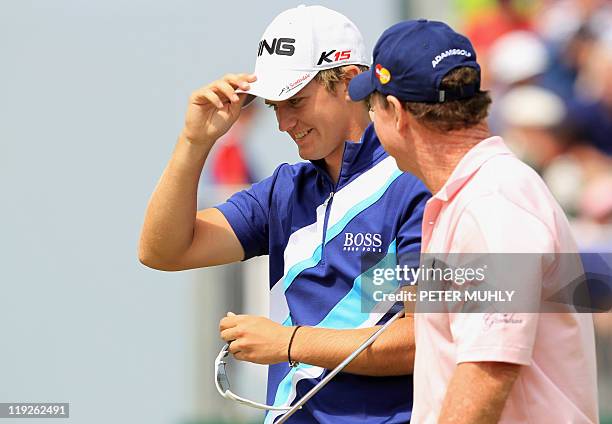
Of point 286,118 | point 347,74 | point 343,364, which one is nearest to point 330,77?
point 347,74

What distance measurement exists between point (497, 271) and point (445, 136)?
35 centimetres

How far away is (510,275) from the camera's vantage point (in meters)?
2.22

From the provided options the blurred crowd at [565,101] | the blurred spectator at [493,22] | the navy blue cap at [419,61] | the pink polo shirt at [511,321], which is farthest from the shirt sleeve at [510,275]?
the blurred spectator at [493,22]

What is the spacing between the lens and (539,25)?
23.2ft

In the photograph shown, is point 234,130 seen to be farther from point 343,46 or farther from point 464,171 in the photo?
point 464,171

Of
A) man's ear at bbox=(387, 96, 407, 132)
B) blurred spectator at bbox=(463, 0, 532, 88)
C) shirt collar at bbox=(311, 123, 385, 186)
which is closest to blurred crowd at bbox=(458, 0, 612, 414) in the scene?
blurred spectator at bbox=(463, 0, 532, 88)

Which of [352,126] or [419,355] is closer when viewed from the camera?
[419,355]

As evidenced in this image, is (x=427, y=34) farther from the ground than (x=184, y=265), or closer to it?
farther from the ground

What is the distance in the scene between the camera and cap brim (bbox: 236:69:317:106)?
3.05m

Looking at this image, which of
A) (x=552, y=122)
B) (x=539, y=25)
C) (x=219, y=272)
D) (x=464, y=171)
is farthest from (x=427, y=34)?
(x=539, y=25)

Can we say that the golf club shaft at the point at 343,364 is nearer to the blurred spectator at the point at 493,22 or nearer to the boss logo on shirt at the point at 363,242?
the boss logo on shirt at the point at 363,242

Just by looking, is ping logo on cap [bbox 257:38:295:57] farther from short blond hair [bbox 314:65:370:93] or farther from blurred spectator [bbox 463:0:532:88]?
blurred spectator [bbox 463:0:532:88]

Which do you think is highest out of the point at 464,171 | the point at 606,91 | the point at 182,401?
the point at 606,91

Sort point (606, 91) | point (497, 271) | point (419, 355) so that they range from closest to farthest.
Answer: point (497, 271) < point (419, 355) < point (606, 91)
